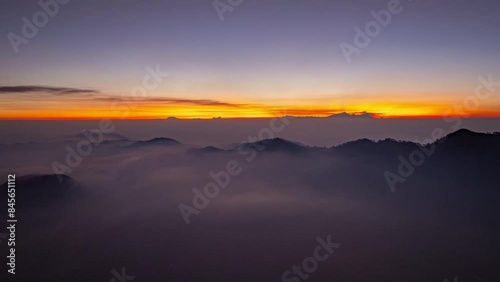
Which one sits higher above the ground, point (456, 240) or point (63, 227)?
point (456, 240)

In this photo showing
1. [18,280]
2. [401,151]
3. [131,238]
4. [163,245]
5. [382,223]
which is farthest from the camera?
[401,151]

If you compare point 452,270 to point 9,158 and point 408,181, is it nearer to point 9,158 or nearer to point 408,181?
point 408,181

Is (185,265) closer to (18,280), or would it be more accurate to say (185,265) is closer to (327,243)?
(18,280)

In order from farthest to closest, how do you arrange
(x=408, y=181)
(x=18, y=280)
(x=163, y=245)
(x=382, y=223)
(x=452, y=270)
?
(x=408, y=181), (x=382, y=223), (x=163, y=245), (x=452, y=270), (x=18, y=280)

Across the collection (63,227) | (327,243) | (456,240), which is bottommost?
(63,227)

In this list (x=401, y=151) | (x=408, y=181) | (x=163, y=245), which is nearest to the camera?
(x=163, y=245)

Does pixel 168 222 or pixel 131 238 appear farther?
pixel 168 222

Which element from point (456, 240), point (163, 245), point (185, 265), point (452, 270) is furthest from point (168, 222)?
point (456, 240)

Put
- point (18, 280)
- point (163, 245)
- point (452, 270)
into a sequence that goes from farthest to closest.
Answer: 1. point (163, 245)
2. point (452, 270)
3. point (18, 280)

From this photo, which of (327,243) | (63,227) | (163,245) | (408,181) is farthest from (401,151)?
(63,227)
